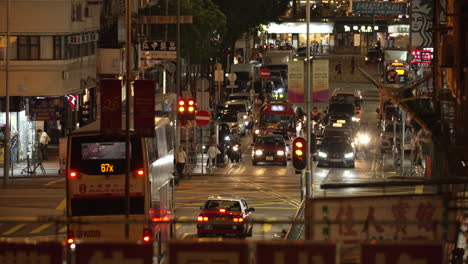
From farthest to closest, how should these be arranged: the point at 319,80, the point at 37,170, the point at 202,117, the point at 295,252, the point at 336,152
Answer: the point at 336,152 < the point at 37,170 < the point at 202,117 < the point at 319,80 < the point at 295,252

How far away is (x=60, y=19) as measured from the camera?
50.4 m

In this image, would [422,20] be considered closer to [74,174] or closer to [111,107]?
[111,107]

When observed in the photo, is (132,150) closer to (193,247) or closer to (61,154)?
(193,247)

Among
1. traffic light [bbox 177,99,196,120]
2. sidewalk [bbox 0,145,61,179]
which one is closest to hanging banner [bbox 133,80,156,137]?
traffic light [bbox 177,99,196,120]

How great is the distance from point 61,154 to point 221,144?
9.02 meters

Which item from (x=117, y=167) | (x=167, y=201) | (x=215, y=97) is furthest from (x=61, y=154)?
(x=215, y=97)

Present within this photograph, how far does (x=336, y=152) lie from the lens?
5100cm

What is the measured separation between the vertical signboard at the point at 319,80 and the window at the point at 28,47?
662 inches

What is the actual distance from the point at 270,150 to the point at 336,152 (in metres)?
3.32

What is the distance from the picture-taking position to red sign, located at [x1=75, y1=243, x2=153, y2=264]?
14234 millimetres

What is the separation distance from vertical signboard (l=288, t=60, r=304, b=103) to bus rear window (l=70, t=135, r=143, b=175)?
13.6 meters

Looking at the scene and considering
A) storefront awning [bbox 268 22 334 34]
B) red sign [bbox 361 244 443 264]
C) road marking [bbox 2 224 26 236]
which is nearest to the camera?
red sign [bbox 361 244 443 264]

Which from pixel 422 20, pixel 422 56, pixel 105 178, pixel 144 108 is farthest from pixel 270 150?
pixel 105 178

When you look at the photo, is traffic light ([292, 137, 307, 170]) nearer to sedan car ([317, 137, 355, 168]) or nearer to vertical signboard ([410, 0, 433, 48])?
vertical signboard ([410, 0, 433, 48])
